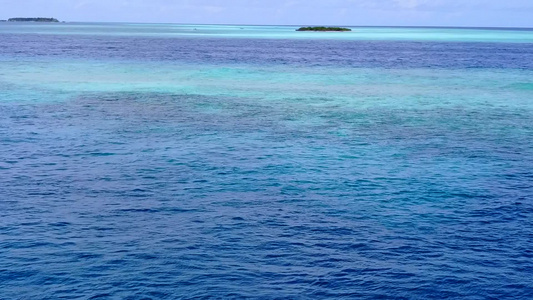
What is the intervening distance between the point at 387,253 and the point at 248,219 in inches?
184

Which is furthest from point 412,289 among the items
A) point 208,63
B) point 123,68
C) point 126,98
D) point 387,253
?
point 208,63

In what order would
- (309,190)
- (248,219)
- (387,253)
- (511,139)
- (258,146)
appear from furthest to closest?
(511,139), (258,146), (309,190), (248,219), (387,253)

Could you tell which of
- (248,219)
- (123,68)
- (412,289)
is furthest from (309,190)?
(123,68)

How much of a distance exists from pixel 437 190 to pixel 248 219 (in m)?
7.66

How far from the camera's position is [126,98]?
4662cm

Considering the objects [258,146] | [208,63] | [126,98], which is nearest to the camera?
[258,146]

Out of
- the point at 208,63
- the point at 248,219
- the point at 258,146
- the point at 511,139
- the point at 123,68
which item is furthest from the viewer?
the point at 208,63

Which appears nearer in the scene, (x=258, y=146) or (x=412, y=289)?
(x=412, y=289)

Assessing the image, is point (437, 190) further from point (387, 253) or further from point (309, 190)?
point (387, 253)

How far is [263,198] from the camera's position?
2206cm

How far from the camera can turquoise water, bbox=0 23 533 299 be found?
51.2 feet

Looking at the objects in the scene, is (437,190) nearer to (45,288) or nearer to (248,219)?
(248,219)

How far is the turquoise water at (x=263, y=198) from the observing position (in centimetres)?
1562

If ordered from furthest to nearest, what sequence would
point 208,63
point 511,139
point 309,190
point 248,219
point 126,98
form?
point 208,63 → point 126,98 → point 511,139 → point 309,190 → point 248,219
